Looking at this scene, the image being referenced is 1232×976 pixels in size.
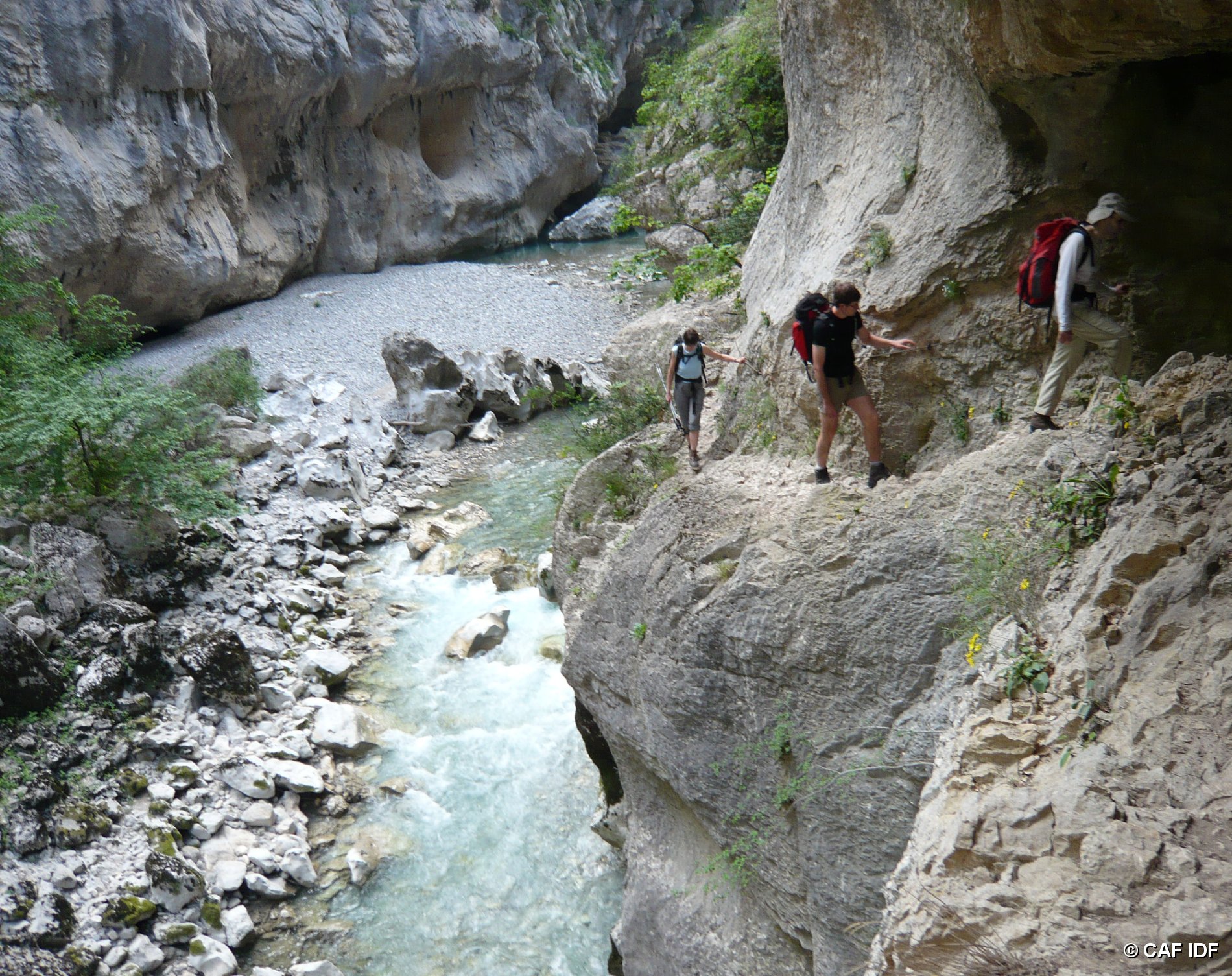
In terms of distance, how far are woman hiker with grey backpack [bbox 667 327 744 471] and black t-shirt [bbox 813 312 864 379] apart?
6.99 ft

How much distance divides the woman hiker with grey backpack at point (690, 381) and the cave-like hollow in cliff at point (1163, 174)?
3.35 meters

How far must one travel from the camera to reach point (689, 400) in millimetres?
8516

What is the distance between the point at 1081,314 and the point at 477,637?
8050 millimetres

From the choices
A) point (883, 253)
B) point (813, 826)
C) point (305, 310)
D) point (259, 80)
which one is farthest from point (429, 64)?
point (813, 826)

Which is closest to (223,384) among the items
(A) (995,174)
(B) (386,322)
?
(B) (386,322)

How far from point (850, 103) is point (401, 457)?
1168 centimetres

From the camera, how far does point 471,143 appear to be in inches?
1316

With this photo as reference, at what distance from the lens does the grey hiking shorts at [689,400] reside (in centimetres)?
848

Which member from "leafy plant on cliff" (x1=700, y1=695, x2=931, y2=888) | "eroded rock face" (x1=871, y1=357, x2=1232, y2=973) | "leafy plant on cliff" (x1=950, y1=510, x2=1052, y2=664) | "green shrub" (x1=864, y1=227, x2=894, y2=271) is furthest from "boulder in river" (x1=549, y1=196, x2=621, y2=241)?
"eroded rock face" (x1=871, y1=357, x2=1232, y2=973)

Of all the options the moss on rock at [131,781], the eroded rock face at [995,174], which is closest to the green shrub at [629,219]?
the eroded rock face at [995,174]

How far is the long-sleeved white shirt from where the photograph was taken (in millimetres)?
5219

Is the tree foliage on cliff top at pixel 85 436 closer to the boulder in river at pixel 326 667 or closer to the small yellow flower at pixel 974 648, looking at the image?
the boulder in river at pixel 326 667

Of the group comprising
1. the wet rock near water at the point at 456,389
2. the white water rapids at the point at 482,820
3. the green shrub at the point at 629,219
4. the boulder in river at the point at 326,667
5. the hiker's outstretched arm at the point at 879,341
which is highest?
the hiker's outstretched arm at the point at 879,341

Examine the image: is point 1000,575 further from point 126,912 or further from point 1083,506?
point 126,912
